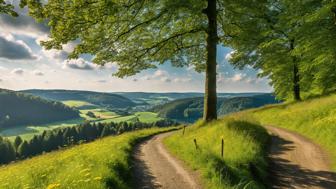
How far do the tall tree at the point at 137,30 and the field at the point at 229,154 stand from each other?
15.3 ft

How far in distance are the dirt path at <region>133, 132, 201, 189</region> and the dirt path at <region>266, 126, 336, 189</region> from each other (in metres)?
3.50

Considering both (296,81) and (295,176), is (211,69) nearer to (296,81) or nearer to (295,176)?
(295,176)

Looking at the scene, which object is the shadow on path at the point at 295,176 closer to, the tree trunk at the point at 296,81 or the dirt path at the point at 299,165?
the dirt path at the point at 299,165

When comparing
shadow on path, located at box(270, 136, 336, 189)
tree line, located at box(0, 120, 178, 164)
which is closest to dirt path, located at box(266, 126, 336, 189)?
shadow on path, located at box(270, 136, 336, 189)

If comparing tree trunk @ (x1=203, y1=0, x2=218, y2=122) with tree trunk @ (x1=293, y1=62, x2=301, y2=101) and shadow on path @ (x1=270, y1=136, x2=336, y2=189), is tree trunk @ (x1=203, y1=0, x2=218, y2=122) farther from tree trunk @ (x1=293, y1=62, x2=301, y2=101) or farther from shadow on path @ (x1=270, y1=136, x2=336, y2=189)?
tree trunk @ (x1=293, y1=62, x2=301, y2=101)

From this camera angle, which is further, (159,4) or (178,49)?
(178,49)

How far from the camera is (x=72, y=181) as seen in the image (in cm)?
994

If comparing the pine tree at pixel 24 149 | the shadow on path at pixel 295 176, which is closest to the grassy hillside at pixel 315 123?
the shadow on path at pixel 295 176

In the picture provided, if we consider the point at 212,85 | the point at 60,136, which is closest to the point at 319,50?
the point at 212,85

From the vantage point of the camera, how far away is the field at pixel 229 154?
12141 millimetres

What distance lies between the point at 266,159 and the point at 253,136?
2.69 metres

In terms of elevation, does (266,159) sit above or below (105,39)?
below

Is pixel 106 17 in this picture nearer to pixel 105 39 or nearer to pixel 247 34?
pixel 105 39

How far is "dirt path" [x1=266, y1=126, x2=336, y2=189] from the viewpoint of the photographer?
1330cm
